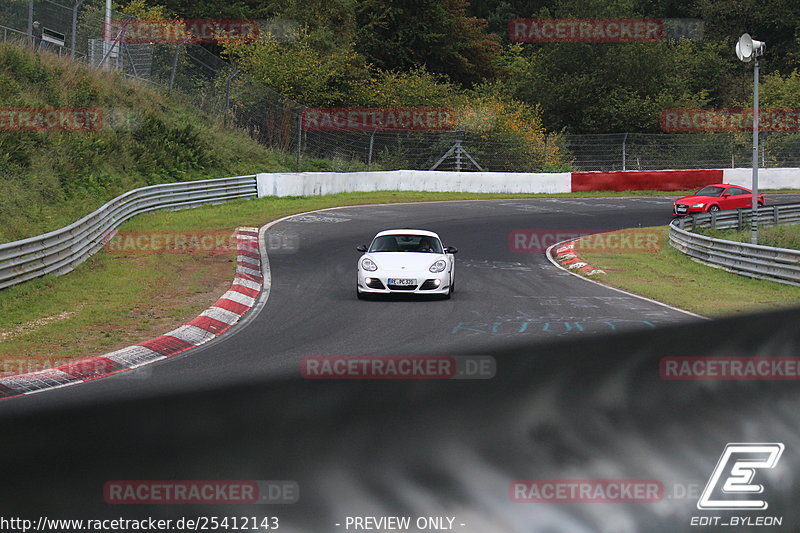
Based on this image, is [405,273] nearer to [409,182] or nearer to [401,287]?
[401,287]

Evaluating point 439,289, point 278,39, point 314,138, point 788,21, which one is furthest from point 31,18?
point 788,21

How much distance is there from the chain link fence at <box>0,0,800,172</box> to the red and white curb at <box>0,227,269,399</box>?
64.9ft

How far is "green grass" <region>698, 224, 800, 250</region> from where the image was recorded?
23.0 m

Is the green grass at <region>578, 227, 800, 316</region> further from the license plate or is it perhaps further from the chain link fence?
the chain link fence

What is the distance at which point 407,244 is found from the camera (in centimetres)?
1650

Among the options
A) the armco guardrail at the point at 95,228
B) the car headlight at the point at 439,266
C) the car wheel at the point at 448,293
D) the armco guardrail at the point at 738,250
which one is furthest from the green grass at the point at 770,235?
the armco guardrail at the point at 95,228

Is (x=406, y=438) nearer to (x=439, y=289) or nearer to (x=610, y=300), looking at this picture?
(x=439, y=289)

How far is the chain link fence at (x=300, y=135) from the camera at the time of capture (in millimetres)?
35094

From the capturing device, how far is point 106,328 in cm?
1237

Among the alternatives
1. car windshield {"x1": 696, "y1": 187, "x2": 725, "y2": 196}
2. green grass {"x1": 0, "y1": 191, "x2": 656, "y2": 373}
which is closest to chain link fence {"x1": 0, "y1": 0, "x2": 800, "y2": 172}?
car windshield {"x1": 696, "y1": 187, "x2": 725, "y2": 196}

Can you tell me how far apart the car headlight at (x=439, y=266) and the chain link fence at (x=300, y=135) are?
2050 centimetres

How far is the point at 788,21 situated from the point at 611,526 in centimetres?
7649

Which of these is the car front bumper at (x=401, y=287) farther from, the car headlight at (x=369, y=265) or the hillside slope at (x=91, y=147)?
the hillside slope at (x=91, y=147)

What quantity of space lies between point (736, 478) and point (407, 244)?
14.5 meters
